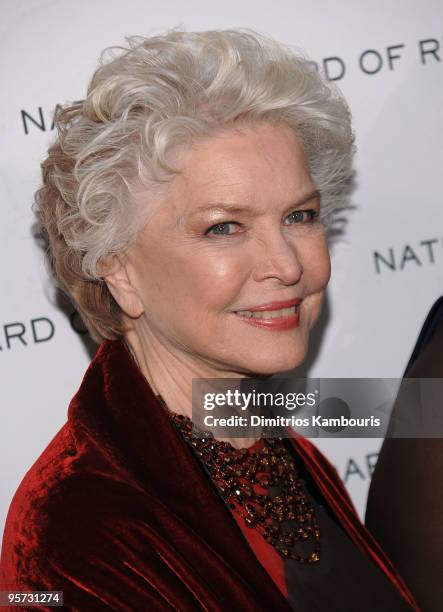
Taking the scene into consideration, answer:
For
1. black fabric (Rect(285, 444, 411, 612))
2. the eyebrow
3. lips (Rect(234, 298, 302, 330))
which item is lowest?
black fabric (Rect(285, 444, 411, 612))

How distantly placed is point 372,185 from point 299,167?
657mm

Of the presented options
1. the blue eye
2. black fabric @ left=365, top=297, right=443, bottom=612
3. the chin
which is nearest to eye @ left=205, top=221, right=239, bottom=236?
the blue eye

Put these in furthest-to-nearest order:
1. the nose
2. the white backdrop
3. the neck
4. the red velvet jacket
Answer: the white backdrop, the neck, the nose, the red velvet jacket

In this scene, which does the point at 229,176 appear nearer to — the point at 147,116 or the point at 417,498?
the point at 147,116

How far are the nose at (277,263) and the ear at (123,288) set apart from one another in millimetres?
242

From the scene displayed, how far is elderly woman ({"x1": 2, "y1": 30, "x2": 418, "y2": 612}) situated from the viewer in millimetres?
1285

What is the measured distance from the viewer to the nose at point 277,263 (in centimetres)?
146

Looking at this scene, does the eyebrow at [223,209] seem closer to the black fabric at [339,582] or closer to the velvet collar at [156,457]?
the velvet collar at [156,457]

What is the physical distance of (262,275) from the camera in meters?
1.46

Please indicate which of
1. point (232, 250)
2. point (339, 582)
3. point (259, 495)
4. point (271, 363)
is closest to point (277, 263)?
point (232, 250)

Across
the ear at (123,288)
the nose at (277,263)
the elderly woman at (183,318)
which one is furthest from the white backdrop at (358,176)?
the nose at (277,263)

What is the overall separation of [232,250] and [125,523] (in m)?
0.50

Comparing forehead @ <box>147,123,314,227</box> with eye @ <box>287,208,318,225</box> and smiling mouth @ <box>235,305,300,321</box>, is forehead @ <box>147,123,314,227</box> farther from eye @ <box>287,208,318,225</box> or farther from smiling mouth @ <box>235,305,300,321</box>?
smiling mouth @ <box>235,305,300,321</box>

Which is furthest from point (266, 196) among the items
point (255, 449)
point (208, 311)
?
point (255, 449)
